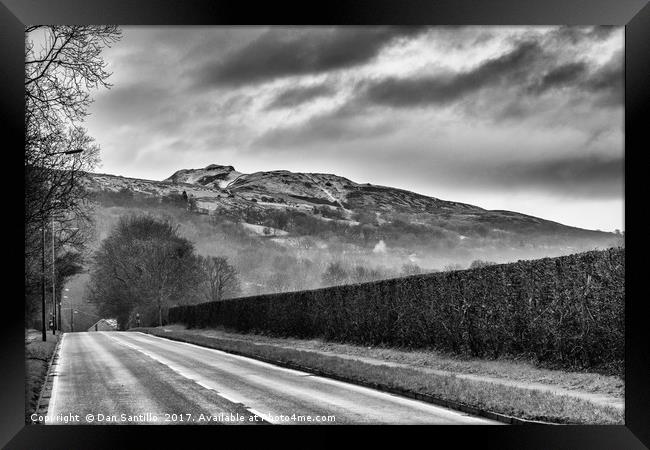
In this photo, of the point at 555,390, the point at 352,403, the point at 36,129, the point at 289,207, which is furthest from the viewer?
the point at 289,207

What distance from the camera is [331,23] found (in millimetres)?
7879

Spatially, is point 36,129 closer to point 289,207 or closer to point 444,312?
point 444,312

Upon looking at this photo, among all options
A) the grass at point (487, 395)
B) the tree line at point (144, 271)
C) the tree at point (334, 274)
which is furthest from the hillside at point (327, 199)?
the grass at point (487, 395)

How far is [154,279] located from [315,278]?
35.3 m

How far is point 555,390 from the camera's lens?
1303 cm

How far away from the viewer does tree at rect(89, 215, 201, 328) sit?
6694cm

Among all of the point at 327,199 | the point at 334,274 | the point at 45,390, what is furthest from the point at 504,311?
the point at 327,199

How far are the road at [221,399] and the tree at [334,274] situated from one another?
2954 inches

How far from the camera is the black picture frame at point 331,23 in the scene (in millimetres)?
7426

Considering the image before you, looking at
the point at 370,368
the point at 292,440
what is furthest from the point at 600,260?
the point at 292,440

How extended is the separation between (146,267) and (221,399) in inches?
2251

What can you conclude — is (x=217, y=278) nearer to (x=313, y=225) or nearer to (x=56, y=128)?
(x=313, y=225)

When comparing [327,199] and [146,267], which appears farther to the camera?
[327,199]

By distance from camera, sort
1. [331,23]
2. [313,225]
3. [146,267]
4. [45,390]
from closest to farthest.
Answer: [331,23] → [45,390] → [146,267] → [313,225]
